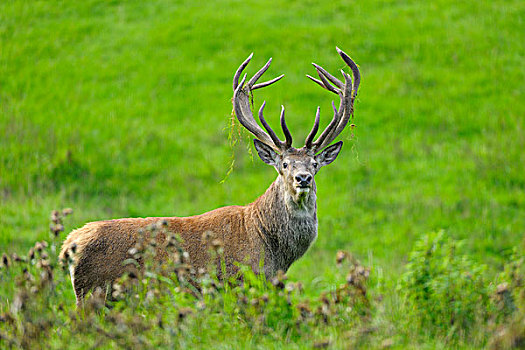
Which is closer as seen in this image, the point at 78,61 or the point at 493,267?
the point at 493,267

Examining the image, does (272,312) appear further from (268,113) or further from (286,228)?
(268,113)

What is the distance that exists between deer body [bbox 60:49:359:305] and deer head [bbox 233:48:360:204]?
0.03 feet

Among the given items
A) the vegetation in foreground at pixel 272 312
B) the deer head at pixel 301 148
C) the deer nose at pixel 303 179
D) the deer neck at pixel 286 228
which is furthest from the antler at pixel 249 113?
the vegetation in foreground at pixel 272 312

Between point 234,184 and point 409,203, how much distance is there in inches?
148

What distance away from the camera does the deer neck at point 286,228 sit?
6.84 m

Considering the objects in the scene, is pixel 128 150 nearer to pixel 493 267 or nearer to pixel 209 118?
pixel 209 118

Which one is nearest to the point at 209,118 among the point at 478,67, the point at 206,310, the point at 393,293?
the point at 478,67

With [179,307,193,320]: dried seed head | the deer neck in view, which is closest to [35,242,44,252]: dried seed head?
[179,307,193,320]: dried seed head

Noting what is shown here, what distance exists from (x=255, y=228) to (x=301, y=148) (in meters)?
0.97

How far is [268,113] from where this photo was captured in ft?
53.1

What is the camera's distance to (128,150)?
15727mm

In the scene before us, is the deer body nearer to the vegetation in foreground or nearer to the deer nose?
the deer nose

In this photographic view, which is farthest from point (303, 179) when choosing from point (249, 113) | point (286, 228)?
point (249, 113)

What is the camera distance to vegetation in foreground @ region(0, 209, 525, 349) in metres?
4.39
